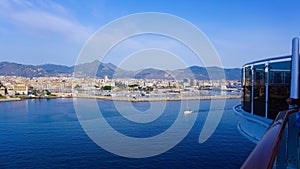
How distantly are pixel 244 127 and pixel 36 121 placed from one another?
2909 centimetres

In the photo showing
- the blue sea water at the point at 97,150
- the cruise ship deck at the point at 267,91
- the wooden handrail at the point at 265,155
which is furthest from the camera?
the blue sea water at the point at 97,150

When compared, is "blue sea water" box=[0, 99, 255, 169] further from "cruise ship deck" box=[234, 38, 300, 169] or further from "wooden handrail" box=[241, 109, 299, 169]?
"wooden handrail" box=[241, 109, 299, 169]

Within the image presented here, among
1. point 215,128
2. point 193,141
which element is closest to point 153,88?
point 215,128

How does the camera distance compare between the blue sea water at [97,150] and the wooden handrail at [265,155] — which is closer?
the wooden handrail at [265,155]

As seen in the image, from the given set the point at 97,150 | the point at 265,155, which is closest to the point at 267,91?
the point at 265,155

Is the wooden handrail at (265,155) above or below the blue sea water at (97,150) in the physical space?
above

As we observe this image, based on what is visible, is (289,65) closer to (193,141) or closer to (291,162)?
(291,162)

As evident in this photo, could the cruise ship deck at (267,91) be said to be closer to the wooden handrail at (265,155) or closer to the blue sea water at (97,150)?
the wooden handrail at (265,155)

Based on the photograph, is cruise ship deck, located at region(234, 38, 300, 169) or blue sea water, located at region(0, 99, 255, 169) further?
blue sea water, located at region(0, 99, 255, 169)

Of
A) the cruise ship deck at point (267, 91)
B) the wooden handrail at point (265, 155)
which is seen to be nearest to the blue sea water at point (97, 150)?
the cruise ship deck at point (267, 91)

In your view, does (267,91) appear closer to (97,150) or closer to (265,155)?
(265,155)

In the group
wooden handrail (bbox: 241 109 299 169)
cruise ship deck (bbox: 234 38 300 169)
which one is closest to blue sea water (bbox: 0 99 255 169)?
cruise ship deck (bbox: 234 38 300 169)

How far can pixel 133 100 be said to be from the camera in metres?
51.2

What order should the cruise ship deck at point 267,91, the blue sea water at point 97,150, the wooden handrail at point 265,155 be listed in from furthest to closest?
the blue sea water at point 97,150 → the cruise ship deck at point 267,91 → the wooden handrail at point 265,155
